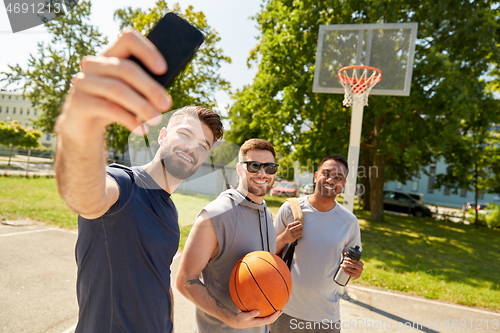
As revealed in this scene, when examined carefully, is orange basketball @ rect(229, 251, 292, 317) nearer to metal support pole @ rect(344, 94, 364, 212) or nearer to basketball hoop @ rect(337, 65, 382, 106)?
metal support pole @ rect(344, 94, 364, 212)

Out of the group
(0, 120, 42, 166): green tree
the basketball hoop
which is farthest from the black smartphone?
(0, 120, 42, 166): green tree

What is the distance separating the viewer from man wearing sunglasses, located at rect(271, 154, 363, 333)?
9.10 feet

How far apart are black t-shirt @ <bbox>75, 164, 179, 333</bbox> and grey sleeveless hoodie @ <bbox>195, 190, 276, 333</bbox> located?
1.69 ft

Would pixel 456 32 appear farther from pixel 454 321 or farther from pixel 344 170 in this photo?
pixel 344 170

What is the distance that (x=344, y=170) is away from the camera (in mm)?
3299

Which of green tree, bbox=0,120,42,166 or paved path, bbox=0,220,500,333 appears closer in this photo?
paved path, bbox=0,220,500,333

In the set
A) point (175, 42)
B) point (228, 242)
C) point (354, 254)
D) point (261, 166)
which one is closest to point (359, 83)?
point (354, 254)

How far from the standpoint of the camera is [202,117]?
53.7 inches

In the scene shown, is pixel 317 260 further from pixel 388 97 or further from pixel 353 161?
pixel 388 97

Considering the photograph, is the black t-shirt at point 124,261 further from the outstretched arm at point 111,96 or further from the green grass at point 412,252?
the outstretched arm at point 111,96

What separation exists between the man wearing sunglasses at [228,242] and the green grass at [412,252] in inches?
8.9

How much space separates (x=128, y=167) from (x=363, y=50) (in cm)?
766

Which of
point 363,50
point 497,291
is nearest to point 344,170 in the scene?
point 363,50

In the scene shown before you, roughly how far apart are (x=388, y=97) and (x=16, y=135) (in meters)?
31.9
